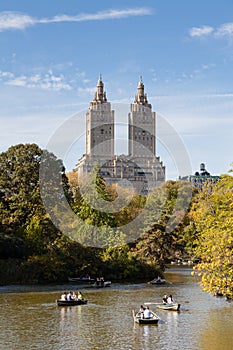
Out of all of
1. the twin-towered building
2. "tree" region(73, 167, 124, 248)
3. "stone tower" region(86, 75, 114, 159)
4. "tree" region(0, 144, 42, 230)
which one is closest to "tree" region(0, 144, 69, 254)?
"tree" region(0, 144, 42, 230)

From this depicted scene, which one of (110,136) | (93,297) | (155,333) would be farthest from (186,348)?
(110,136)

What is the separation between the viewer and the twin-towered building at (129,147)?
120m

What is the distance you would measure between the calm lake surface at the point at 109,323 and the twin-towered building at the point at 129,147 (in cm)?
7746

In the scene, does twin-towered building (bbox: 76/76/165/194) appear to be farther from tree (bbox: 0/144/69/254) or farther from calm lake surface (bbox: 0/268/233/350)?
calm lake surface (bbox: 0/268/233/350)

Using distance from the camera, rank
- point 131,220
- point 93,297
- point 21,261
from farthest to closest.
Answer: point 131,220 → point 21,261 → point 93,297

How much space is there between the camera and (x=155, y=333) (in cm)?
2259

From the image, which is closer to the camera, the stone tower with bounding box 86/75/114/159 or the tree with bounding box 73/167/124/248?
the tree with bounding box 73/167/124/248

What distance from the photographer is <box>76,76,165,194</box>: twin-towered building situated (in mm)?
120375

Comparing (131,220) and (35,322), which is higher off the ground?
(131,220)

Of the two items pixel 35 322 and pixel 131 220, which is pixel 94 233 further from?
pixel 35 322

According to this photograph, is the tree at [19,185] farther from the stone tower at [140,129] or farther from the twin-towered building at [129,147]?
the stone tower at [140,129]

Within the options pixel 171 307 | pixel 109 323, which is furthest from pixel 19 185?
pixel 109 323

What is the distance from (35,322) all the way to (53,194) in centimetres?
2375

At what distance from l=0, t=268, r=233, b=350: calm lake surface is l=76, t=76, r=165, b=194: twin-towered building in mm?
77455
